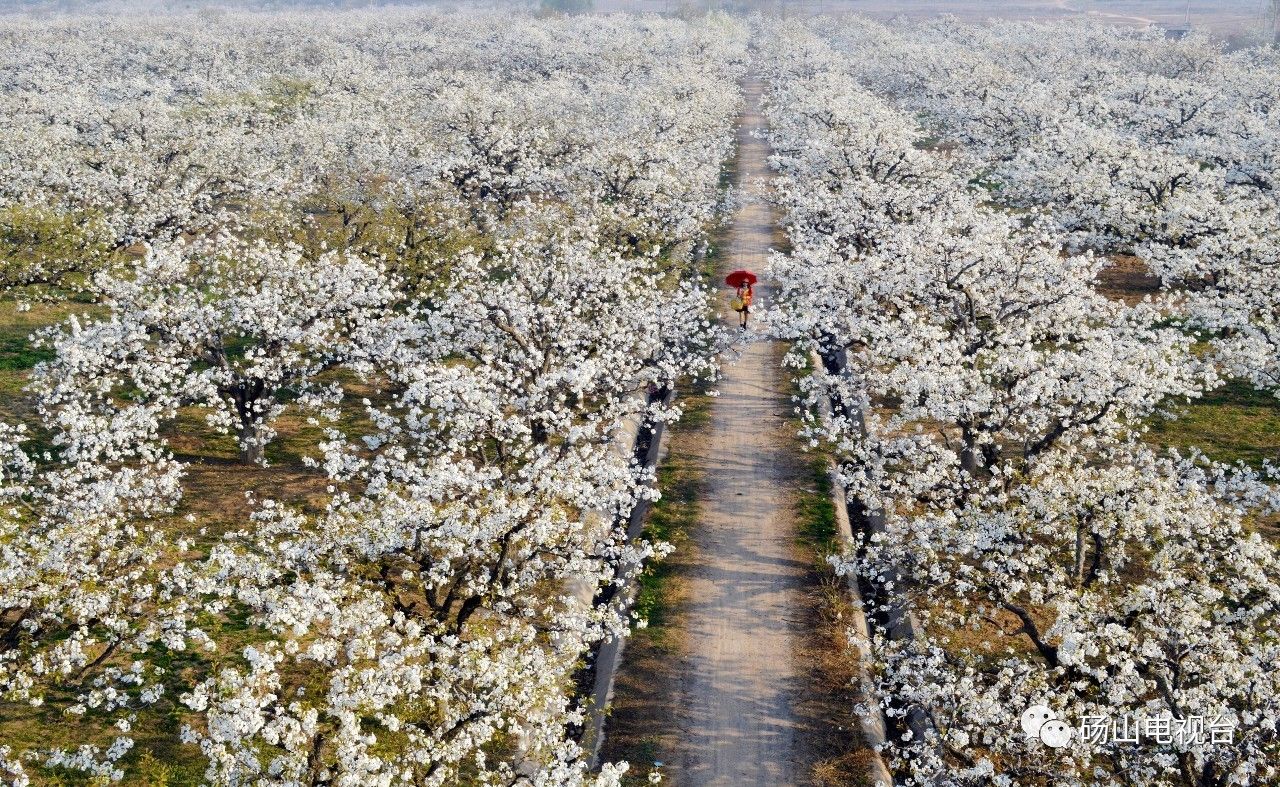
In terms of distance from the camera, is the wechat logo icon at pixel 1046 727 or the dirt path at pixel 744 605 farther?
the dirt path at pixel 744 605

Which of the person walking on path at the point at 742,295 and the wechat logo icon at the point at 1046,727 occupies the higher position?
the person walking on path at the point at 742,295

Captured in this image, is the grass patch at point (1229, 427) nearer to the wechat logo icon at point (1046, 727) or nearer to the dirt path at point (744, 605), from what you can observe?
the dirt path at point (744, 605)

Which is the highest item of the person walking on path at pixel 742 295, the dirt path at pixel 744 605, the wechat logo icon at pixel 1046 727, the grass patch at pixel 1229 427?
the person walking on path at pixel 742 295

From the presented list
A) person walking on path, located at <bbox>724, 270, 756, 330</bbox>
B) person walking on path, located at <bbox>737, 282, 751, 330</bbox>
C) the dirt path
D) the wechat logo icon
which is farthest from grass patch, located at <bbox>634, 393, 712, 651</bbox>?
the wechat logo icon

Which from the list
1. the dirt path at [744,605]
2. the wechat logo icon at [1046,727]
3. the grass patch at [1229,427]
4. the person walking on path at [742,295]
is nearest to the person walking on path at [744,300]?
the person walking on path at [742,295]

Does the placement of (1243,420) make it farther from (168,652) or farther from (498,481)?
(168,652)

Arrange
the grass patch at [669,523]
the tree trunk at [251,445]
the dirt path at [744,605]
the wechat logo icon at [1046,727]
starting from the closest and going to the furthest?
the wechat logo icon at [1046,727], the dirt path at [744,605], the grass patch at [669,523], the tree trunk at [251,445]
